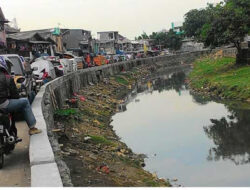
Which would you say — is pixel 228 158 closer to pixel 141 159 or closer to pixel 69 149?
pixel 141 159

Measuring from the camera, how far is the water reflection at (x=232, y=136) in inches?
555

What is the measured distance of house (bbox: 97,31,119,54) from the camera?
8844 cm

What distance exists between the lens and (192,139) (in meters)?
17.0

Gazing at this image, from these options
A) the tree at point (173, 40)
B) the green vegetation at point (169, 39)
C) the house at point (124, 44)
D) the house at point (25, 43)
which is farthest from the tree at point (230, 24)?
the green vegetation at point (169, 39)

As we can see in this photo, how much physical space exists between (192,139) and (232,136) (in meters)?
1.78

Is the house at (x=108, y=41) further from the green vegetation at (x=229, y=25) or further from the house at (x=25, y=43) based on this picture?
the green vegetation at (x=229, y=25)

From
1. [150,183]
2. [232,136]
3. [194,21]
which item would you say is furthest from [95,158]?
[194,21]

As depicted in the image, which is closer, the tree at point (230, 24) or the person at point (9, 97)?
the person at point (9, 97)

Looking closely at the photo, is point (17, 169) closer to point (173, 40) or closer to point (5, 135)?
point (5, 135)

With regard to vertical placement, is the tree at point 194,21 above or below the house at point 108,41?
above

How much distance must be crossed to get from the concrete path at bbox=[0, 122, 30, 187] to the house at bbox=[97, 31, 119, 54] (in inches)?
3142

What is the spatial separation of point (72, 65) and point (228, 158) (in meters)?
24.2

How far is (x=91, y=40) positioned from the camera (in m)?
78.1

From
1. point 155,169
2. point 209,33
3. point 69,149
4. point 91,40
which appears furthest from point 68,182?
point 91,40
